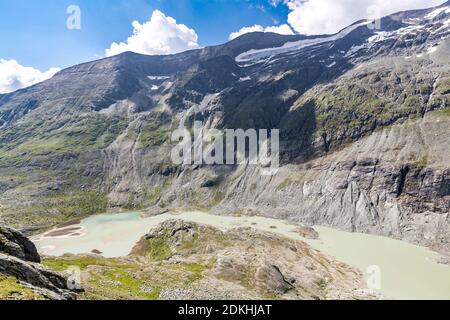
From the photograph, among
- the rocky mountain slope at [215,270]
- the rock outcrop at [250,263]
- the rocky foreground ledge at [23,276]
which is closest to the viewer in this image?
the rocky foreground ledge at [23,276]

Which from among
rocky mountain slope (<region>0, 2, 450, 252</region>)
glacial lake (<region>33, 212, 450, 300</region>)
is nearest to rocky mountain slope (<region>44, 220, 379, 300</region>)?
glacial lake (<region>33, 212, 450, 300</region>)

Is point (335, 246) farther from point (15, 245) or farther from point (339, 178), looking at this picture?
point (15, 245)

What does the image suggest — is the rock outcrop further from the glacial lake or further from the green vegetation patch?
the green vegetation patch

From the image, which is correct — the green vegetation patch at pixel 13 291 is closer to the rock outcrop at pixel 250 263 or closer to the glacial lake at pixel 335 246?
the rock outcrop at pixel 250 263

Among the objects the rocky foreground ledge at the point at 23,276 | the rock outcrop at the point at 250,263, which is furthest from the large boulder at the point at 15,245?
the rock outcrop at the point at 250,263

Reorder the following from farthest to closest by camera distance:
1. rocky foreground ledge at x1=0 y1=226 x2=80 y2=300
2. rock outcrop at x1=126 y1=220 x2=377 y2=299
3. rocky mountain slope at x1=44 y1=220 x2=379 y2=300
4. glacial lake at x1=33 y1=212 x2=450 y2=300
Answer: glacial lake at x1=33 y1=212 x2=450 y2=300, rock outcrop at x1=126 y1=220 x2=377 y2=299, rocky mountain slope at x1=44 y1=220 x2=379 y2=300, rocky foreground ledge at x1=0 y1=226 x2=80 y2=300

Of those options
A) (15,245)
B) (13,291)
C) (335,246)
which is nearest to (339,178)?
(335,246)
